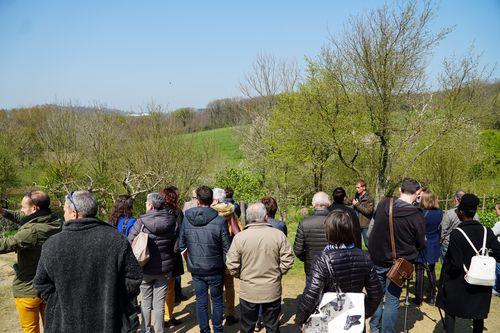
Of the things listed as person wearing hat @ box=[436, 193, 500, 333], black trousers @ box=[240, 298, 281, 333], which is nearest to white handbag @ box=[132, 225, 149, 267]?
black trousers @ box=[240, 298, 281, 333]

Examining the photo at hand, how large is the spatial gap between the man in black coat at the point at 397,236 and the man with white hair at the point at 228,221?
1.79 metres

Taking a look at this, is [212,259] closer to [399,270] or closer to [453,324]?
[399,270]

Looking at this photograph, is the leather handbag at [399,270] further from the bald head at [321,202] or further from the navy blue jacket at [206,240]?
the navy blue jacket at [206,240]

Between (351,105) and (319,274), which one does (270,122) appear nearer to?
(351,105)

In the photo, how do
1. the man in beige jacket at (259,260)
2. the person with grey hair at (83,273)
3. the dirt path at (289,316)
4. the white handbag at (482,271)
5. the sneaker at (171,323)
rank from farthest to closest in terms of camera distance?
1. the sneaker at (171,323)
2. the dirt path at (289,316)
3. the man in beige jacket at (259,260)
4. the white handbag at (482,271)
5. the person with grey hair at (83,273)

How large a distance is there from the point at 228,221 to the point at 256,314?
1.37m

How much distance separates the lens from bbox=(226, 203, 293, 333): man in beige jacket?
12.7 feet

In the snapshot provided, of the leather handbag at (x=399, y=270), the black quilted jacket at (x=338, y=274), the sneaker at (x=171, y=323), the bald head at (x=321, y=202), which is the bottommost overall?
the sneaker at (x=171, y=323)

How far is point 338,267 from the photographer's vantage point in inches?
114

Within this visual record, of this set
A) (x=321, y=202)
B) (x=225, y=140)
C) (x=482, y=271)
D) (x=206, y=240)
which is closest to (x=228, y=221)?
(x=206, y=240)

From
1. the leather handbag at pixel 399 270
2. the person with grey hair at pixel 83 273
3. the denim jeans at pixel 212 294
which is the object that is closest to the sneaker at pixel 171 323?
the denim jeans at pixel 212 294

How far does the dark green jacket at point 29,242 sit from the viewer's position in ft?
12.1

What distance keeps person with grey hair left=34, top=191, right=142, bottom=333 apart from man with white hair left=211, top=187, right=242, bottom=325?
2010 mm

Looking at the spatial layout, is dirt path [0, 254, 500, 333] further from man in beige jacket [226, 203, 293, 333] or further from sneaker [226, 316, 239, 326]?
man in beige jacket [226, 203, 293, 333]
